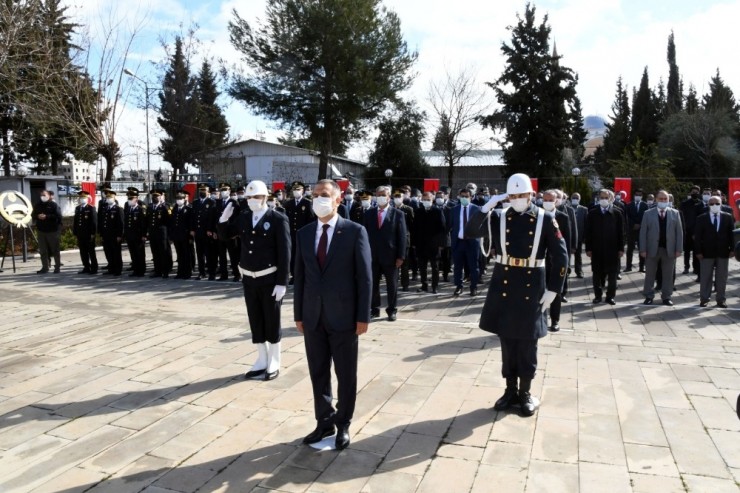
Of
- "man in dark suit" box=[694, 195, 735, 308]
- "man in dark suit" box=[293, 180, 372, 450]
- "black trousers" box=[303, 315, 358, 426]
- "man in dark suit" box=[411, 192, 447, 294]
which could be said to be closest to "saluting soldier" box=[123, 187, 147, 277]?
"man in dark suit" box=[411, 192, 447, 294]

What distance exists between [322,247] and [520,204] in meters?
1.71

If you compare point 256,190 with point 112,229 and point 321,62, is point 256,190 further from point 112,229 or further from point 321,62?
point 321,62

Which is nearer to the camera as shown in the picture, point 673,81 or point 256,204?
point 256,204

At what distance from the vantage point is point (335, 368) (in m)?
4.01

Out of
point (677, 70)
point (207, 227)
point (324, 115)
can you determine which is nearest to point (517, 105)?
point (324, 115)

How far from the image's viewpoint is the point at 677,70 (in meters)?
57.6

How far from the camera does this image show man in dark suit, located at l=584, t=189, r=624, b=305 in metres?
9.41

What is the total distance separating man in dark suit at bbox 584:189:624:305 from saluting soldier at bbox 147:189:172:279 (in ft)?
28.8

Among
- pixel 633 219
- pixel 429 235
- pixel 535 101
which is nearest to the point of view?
pixel 429 235

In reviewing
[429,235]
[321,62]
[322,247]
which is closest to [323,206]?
[322,247]

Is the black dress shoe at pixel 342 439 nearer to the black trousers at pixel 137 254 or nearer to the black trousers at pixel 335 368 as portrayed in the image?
the black trousers at pixel 335 368

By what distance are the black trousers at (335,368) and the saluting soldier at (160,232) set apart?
9379 millimetres

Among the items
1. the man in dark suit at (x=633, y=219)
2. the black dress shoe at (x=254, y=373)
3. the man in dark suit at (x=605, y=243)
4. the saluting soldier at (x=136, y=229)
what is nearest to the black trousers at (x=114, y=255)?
the saluting soldier at (x=136, y=229)

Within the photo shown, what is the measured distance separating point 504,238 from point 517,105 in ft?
98.9
